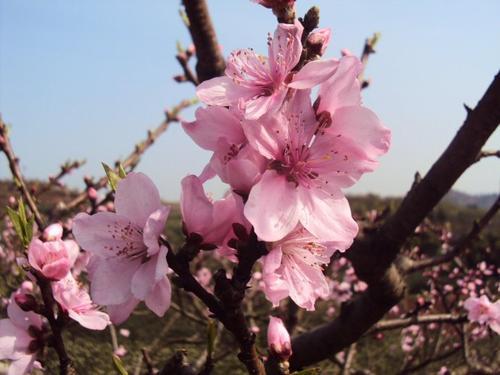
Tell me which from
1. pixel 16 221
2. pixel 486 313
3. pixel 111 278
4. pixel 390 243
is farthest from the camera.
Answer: pixel 486 313

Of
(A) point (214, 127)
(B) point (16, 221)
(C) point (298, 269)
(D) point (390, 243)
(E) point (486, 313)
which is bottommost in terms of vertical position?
(E) point (486, 313)

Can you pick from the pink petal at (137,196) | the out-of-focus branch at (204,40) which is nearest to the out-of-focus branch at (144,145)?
the out-of-focus branch at (204,40)

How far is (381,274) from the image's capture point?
1910mm

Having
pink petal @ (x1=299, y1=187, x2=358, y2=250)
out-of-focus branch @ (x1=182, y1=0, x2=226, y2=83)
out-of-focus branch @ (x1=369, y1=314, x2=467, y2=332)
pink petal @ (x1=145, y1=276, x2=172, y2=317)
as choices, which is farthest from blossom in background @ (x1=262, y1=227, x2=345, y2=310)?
out-of-focus branch @ (x1=369, y1=314, x2=467, y2=332)

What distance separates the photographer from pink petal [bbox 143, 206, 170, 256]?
2.78ft

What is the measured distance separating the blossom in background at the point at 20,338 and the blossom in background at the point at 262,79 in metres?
0.83

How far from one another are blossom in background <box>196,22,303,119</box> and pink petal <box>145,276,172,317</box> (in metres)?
0.36

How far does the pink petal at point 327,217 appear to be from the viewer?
872mm

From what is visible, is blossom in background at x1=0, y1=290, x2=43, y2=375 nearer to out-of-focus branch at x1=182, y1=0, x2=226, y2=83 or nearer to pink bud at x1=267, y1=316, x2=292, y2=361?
pink bud at x1=267, y1=316, x2=292, y2=361

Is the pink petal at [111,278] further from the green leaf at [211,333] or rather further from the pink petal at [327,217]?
the pink petal at [327,217]

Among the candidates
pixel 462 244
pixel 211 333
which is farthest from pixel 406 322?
pixel 211 333

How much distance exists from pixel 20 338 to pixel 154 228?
0.77 metres

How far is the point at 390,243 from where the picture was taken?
1.84m

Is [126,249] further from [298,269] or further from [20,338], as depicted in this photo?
[20,338]
